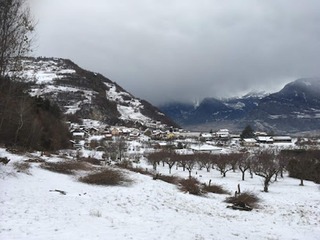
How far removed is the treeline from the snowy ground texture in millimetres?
4595

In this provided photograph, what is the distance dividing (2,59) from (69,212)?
10.4 meters

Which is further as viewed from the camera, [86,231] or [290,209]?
[290,209]

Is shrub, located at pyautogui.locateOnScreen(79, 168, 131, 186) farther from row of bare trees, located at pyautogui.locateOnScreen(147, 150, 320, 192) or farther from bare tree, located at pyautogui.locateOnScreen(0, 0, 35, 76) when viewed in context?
row of bare trees, located at pyautogui.locateOnScreen(147, 150, 320, 192)

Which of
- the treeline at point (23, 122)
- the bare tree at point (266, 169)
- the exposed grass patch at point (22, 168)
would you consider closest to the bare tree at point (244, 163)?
the bare tree at point (266, 169)

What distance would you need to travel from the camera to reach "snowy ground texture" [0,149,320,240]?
1227 centimetres

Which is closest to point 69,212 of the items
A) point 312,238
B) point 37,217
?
point 37,217

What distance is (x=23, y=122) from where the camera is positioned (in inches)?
1804

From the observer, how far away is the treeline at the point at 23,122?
2134 centimetres

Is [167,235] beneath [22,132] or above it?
beneath

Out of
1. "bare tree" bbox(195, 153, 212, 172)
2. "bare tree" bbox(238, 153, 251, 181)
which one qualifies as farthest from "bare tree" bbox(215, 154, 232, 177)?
"bare tree" bbox(195, 153, 212, 172)

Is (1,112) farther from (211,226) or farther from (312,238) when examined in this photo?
(312,238)

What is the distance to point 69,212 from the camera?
14789 millimetres

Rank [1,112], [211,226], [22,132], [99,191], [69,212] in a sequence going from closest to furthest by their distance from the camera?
[69,212] < [211,226] < [99,191] < [1,112] < [22,132]

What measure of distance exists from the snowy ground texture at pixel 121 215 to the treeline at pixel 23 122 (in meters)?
4.59
